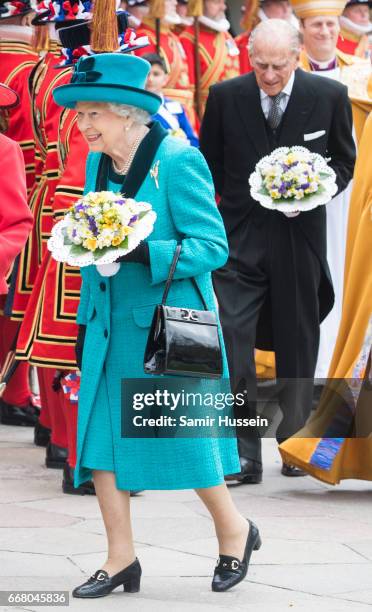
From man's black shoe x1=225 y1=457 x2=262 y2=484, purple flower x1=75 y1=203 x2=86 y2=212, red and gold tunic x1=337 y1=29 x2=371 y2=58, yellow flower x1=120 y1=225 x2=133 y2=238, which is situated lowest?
man's black shoe x1=225 y1=457 x2=262 y2=484

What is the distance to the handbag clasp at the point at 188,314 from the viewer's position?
5.11m

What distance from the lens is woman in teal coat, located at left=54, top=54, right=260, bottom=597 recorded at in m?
5.21

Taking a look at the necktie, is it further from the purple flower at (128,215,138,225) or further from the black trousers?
the purple flower at (128,215,138,225)

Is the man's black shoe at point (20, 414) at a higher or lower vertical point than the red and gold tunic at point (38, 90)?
lower

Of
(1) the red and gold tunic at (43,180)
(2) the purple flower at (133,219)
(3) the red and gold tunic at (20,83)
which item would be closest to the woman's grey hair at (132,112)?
(2) the purple flower at (133,219)

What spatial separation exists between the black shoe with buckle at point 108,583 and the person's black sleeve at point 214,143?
9.24 feet

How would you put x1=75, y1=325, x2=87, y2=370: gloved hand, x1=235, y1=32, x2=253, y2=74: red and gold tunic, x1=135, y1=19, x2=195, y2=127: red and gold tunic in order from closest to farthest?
x1=75, y1=325, x2=87, y2=370: gloved hand < x1=135, y1=19, x2=195, y2=127: red and gold tunic < x1=235, y1=32, x2=253, y2=74: red and gold tunic

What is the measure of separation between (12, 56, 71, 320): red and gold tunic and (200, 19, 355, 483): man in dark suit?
2.43ft

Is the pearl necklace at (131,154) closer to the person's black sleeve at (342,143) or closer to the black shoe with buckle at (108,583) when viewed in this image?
the black shoe with buckle at (108,583)

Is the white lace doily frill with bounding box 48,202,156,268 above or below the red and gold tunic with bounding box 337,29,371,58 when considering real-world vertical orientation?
above

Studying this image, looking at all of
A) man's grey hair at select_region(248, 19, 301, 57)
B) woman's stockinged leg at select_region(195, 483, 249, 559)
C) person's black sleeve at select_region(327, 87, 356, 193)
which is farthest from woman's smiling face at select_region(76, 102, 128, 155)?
person's black sleeve at select_region(327, 87, 356, 193)

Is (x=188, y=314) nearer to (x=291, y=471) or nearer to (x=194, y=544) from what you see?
(x=194, y=544)

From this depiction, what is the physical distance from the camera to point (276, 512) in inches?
264

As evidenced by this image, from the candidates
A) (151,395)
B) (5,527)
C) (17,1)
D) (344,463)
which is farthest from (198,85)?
(151,395)
